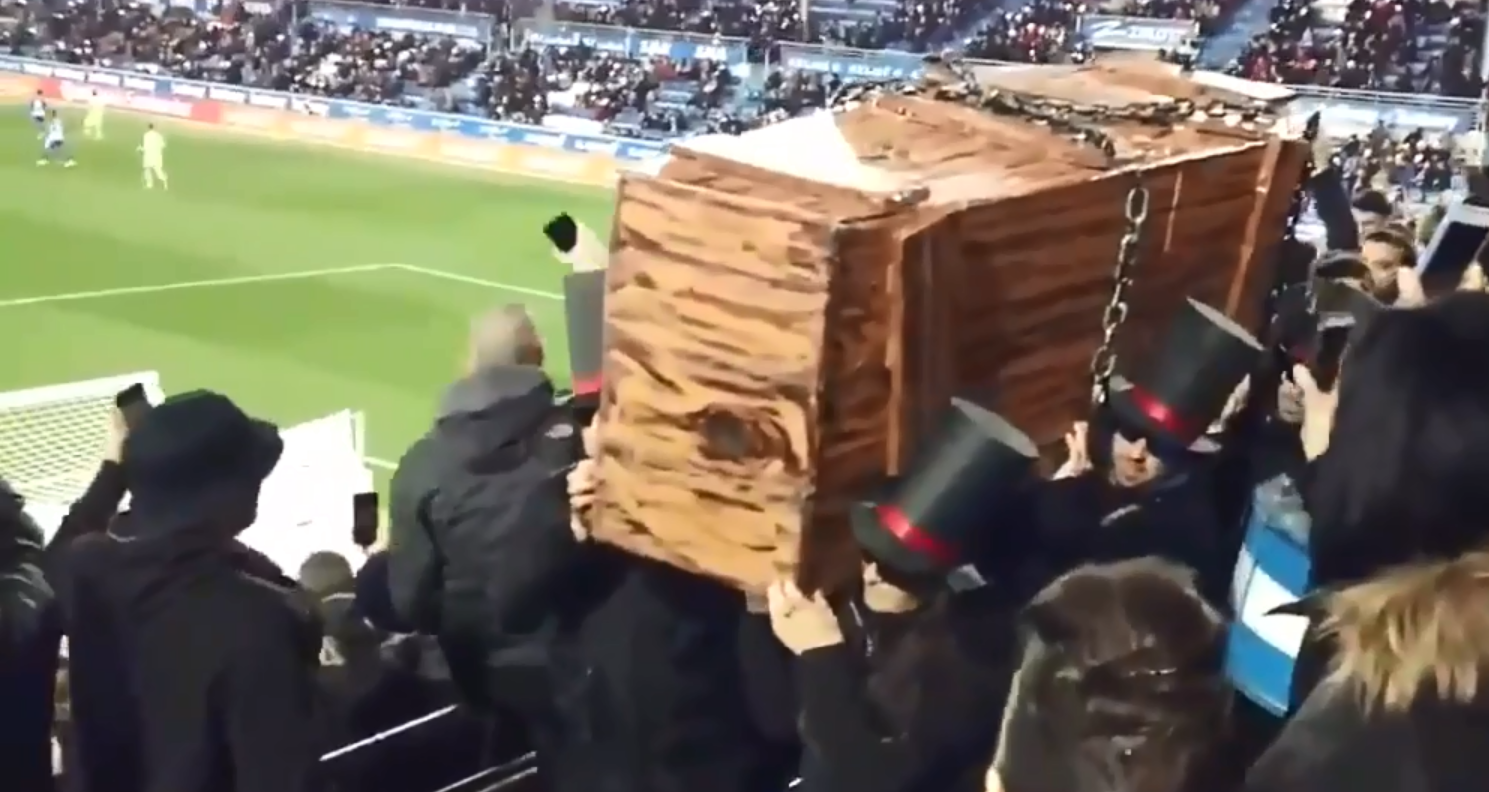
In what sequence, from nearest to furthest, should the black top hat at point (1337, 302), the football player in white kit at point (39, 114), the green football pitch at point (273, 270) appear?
the black top hat at point (1337, 302) → the green football pitch at point (273, 270) → the football player in white kit at point (39, 114)

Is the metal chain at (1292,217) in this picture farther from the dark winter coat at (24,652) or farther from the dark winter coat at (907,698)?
the dark winter coat at (24,652)

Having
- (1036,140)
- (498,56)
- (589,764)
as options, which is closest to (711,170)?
(1036,140)

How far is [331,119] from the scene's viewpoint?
2202cm

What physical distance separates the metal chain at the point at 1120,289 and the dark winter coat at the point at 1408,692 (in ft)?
3.02

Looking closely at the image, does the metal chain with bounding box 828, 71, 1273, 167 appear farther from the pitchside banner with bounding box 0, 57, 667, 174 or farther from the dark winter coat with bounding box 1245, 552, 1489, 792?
the pitchside banner with bounding box 0, 57, 667, 174

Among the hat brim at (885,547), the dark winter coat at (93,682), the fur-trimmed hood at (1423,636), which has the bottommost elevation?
the dark winter coat at (93,682)

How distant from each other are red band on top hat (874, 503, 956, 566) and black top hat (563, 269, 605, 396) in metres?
0.66

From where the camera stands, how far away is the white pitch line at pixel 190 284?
13971mm

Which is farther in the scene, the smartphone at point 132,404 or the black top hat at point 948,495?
the smartphone at point 132,404

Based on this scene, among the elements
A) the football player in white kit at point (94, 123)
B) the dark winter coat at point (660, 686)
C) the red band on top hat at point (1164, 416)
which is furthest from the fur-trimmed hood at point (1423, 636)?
the football player in white kit at point (94, 123)

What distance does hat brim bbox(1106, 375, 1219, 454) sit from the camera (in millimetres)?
2576

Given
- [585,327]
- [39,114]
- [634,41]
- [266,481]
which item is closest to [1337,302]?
[585,327]

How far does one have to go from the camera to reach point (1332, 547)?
1903 millimetres

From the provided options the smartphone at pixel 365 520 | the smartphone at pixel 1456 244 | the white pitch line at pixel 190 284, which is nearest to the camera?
the smartphone at pixel 1456 244
